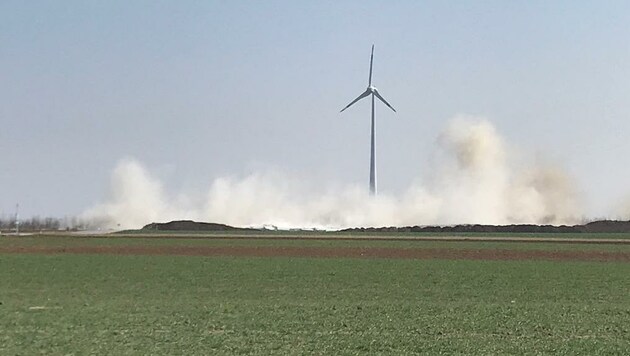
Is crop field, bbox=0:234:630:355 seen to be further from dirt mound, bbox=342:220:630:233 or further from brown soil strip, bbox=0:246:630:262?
dirt mound, bbox=342:220:630:233

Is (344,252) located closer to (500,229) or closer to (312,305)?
(312,305)

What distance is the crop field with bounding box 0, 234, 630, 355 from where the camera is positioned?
2845cm

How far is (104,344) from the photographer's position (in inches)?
1103

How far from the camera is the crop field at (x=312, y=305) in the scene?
93.4 feet

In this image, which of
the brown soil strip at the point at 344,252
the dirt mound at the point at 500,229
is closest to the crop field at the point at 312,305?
the brown soil strip at the point at 344,252

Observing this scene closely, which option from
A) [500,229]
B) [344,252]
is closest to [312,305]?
[344,252]

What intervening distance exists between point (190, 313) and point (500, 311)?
41.5 feet

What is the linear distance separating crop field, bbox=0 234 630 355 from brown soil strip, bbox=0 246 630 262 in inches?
101

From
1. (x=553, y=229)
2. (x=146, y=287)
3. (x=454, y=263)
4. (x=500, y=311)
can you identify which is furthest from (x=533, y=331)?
(x=553, y=229)

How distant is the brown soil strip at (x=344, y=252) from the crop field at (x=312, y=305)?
2.56 meters

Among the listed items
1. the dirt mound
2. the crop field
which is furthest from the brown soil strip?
the dirt mound

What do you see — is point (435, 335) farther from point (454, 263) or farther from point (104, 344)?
point (454, 263)

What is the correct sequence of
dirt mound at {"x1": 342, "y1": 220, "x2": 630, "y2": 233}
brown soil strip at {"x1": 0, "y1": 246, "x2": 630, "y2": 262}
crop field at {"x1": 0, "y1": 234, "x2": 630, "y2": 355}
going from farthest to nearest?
dirt mound at {"x1": 342, "y1": 220, "x2": 630, "y2": 233}, brown soil strip at {"x1": 0, "y1": 246, "x2": 630, "y2": 262}, crop field at {"x1": 0, "y1": 234, "x2": 630, "y2": 355}

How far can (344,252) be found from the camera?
8656cm
